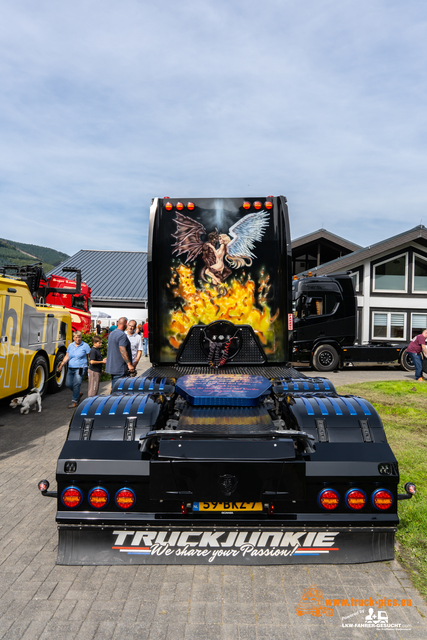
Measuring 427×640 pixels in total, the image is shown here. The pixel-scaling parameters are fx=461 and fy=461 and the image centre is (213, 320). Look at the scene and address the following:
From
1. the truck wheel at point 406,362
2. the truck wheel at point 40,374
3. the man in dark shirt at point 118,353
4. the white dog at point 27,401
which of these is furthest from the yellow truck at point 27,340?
the truck wheel at point 406,362

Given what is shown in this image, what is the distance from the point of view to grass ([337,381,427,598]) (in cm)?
386

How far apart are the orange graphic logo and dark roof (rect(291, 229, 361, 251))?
2383 cm

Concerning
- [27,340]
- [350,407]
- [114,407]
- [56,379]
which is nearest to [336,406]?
[350,407]

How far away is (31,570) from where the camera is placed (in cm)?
358

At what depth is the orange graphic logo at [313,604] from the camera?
308 cm

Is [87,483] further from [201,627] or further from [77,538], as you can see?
[201,627]

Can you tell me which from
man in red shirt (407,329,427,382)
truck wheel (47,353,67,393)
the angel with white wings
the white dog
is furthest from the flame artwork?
man in red shirt (407,329,427,382)

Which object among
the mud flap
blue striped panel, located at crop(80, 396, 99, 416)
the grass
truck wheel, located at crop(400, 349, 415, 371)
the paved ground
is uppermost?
blue striped panel, located at crop(80, 396, 99, 416)

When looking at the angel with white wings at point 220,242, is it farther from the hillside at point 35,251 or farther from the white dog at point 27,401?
the hillside at point 35,251

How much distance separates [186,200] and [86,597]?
4832mm

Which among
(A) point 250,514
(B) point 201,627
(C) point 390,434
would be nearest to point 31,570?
(B) point 201,627

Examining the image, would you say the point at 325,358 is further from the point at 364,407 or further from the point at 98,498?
the point at 98,498

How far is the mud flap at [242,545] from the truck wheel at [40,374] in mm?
7476

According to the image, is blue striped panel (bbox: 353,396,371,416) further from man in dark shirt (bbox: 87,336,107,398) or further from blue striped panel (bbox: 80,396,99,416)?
man in dark shirt (bbox: 87,336,107,398)
